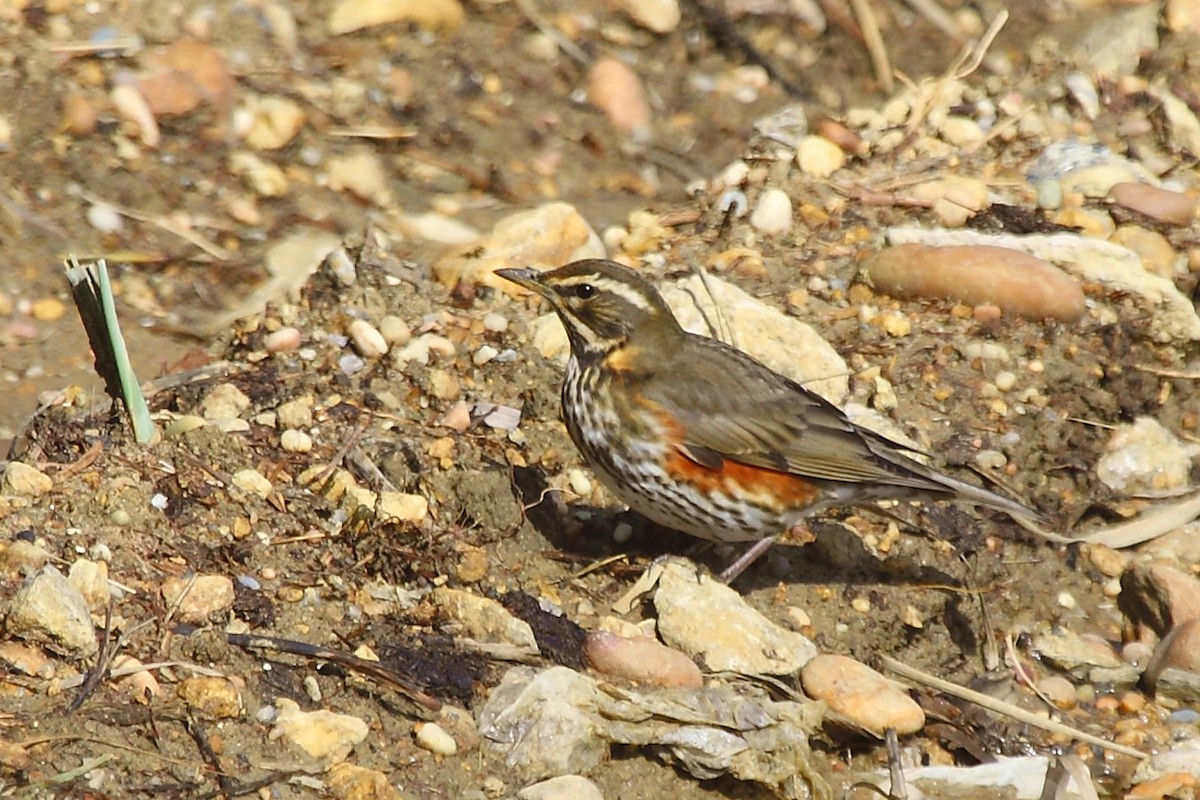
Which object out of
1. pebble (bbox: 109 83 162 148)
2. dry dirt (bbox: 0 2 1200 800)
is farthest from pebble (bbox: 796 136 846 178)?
pebble (bbox: 109 83 162 148)

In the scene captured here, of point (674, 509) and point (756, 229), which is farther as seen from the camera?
point (756, 229)

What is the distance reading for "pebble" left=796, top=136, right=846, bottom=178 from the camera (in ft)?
29.8

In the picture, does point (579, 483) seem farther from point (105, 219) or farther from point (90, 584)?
point (105, 219)

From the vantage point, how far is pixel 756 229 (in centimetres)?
865

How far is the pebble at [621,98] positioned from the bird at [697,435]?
3.19 m

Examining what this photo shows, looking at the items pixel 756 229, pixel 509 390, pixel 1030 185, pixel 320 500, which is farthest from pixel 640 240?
pixel 320 500

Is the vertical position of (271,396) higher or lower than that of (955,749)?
higher

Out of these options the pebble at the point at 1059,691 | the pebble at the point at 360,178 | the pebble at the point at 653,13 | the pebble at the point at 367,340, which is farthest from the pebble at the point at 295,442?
the pebble at the point at 653,13

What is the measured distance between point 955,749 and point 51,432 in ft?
11.6

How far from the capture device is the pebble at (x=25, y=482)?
589cm

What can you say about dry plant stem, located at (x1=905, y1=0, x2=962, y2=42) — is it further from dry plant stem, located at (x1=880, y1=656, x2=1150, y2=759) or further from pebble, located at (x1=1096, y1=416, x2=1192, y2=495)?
dry plant stem, located at (x1=880, y1=656, x2=1150, y2=759)

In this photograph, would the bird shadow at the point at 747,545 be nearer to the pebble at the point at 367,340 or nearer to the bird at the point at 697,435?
the bird at the point at 697,435

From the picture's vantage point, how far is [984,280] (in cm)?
802

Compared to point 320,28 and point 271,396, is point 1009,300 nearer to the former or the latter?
point 271,396
